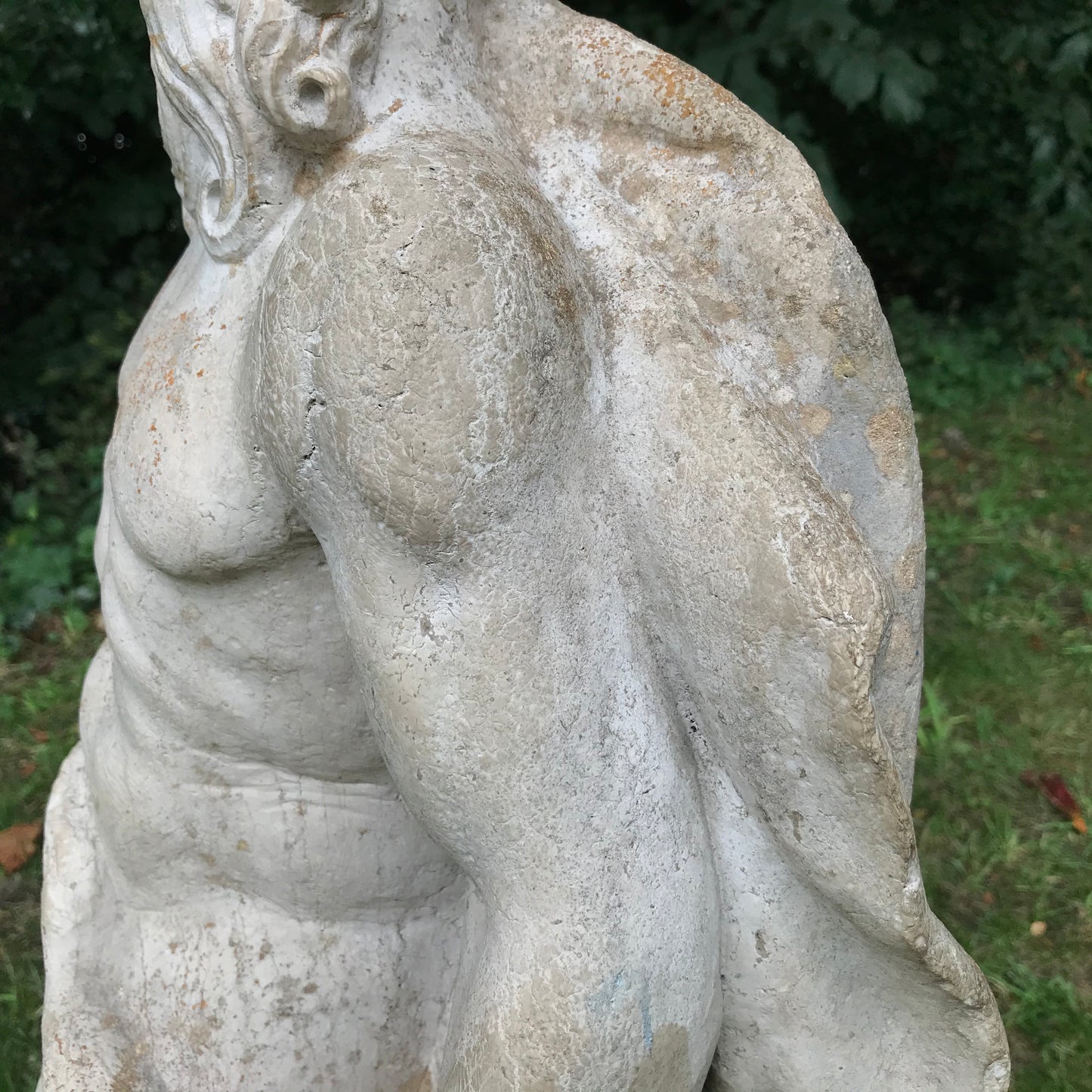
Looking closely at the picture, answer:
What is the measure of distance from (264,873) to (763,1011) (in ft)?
1.68

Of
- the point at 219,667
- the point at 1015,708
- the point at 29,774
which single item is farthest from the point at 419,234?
the point at 1015,708

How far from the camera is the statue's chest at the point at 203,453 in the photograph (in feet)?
3.55

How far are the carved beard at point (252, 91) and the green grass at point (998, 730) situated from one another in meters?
1.72

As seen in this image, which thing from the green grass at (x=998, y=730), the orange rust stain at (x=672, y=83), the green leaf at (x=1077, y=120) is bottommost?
the green grass at (x=998, y=730)

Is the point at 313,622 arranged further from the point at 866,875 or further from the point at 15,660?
the point at 15,660

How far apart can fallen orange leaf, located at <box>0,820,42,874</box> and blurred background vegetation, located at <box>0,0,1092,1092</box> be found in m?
0.09

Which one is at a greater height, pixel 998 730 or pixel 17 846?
pixel 998 730

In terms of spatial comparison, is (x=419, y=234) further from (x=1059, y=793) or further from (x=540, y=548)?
(x=1059, y=793)

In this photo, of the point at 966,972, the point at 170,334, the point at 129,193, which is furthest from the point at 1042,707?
the point at 129,193

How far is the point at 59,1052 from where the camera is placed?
Answer: 130 centimetres

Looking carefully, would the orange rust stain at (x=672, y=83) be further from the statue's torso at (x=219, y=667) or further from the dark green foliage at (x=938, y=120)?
the dark green foliage at (x=938, y=120)

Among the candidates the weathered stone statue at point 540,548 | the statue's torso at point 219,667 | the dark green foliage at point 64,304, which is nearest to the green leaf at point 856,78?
the dark green foliage at point 64,304

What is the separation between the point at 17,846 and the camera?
2732mm

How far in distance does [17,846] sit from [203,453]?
1973 mm
